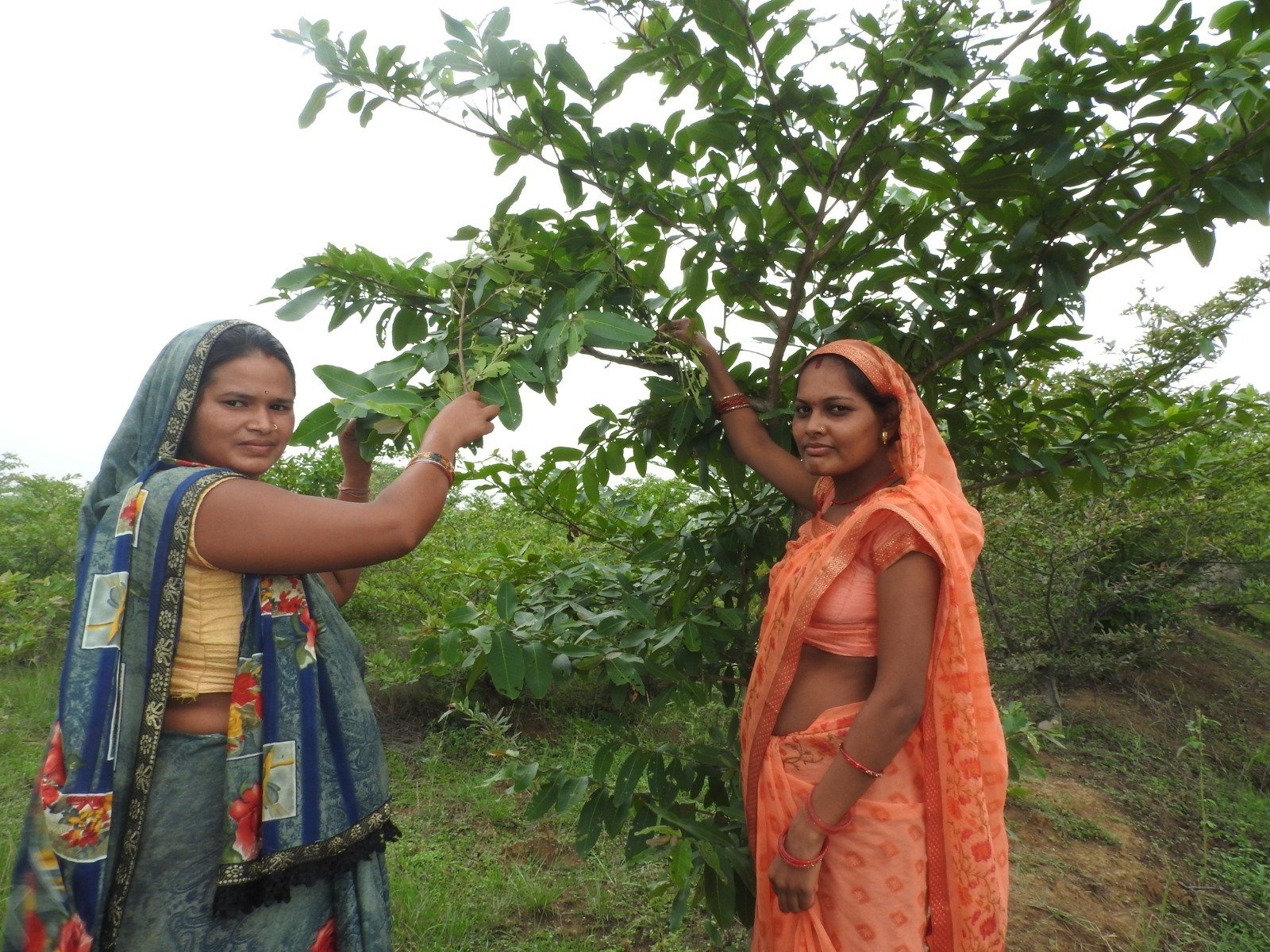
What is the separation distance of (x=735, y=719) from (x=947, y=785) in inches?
28.1

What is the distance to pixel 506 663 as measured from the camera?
5.57ft

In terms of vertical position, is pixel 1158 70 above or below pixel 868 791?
above

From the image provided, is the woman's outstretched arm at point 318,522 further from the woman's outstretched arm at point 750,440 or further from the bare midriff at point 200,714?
the woman's outstretched arm at point 750,440

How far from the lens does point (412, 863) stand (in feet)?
11.2

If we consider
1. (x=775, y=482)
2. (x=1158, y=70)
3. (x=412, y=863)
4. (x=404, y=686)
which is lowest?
(x=412, y=863)

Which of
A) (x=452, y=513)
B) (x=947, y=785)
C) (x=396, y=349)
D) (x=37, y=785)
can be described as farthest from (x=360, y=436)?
(x=452, y=513)

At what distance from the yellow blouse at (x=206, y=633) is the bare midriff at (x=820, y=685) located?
1.06 m

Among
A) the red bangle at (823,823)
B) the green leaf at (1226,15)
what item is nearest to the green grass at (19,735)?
the red bangle at (823,823)

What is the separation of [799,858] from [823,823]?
88mm

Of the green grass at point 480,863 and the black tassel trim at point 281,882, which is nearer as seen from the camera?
the black tassel trim at point 281,882

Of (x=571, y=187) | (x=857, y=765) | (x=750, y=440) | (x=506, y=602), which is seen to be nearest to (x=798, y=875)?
(x=857, y=765)

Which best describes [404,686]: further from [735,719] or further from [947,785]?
[947,785]

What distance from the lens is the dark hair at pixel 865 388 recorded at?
5.41 feet

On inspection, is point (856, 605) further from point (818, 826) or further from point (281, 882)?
point (281, 882)
